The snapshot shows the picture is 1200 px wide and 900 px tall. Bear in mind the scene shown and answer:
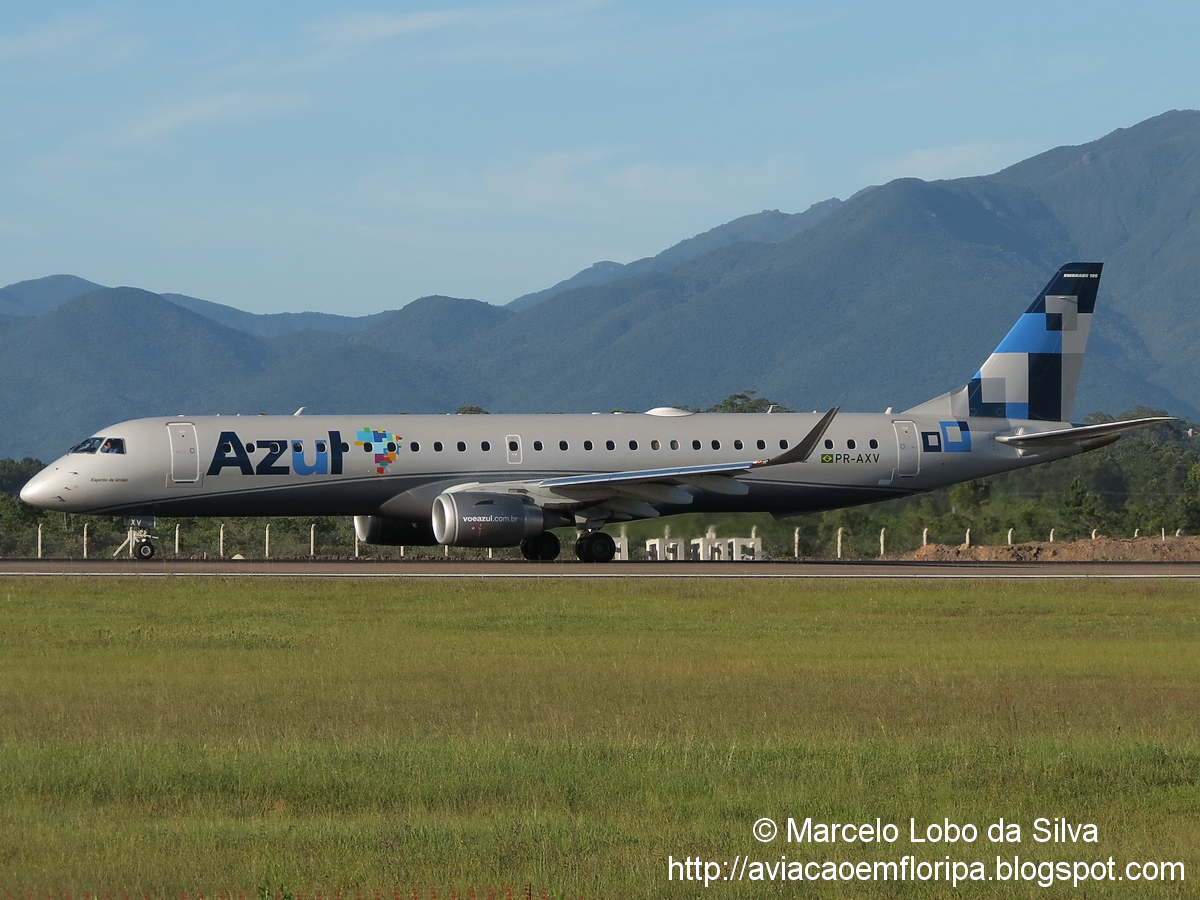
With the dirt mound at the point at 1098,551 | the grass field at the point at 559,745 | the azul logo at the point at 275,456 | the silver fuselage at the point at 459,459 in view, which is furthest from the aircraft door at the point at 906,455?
the grass field at the point at 559,745

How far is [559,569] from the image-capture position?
129ft

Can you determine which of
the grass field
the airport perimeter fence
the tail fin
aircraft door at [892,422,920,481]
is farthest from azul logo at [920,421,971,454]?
the grass field

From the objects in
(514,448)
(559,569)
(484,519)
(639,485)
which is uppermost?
(514,448)

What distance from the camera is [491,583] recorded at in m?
34.3

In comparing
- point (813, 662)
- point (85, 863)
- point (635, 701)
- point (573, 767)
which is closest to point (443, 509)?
point (813, 662)

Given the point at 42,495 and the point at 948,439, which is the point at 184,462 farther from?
the point at 948,439

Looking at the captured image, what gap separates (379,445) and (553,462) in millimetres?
4426

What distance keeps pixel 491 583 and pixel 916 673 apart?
49.8 feet

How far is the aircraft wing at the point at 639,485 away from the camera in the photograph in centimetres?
4066

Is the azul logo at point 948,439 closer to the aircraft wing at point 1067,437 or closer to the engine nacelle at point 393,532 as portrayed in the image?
the aircraft wing at point 1067,437

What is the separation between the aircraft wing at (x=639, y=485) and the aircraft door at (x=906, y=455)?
10.7 feet

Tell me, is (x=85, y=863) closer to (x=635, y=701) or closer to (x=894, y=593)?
(x=635, y=701)

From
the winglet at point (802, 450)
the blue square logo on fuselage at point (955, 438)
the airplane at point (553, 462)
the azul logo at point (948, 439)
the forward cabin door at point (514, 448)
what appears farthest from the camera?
the blue square logo on fuselage at point (955, 438)

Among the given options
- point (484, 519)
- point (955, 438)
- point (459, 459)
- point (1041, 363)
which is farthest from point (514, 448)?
point (1041, 363)
